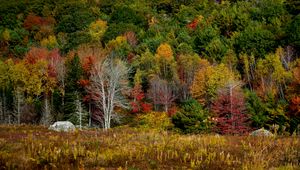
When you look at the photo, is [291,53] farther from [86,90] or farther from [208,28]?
[86,90]

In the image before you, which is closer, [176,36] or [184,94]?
[184,94]

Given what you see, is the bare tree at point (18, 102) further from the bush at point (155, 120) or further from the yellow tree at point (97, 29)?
the yellow tree at point (97, 29)

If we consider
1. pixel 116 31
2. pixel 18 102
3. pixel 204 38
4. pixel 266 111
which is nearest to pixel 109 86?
pixel 18 102

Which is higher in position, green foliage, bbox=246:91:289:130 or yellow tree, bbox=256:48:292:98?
yellow tree, bbox=256:48:292:98

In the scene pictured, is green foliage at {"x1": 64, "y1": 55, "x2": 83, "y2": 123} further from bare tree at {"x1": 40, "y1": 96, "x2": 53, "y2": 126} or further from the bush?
the bush

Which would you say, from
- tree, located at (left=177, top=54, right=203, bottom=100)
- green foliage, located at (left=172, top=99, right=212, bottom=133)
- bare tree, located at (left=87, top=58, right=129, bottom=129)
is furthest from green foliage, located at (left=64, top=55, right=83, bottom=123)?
tree, located at (left=177, top=54, right=203, bottom=100)

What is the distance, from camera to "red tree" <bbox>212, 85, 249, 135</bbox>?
58344 mm

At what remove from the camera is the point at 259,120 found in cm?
5891

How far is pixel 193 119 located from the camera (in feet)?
192

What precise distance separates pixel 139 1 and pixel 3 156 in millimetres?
145355

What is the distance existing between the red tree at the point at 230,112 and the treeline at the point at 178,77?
15 centimetres

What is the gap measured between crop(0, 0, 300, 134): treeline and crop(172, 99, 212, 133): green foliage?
15 centimetres

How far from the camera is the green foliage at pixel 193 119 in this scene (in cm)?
5819

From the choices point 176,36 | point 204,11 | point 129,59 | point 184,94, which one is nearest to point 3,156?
point 184,94
